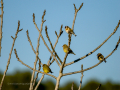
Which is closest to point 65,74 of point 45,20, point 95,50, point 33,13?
point 95,50

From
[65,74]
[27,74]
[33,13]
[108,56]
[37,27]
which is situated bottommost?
[65,74]

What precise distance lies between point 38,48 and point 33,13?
97 cm

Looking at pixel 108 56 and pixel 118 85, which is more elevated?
pixel 118 85

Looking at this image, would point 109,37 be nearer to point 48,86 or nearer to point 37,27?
point 37,27

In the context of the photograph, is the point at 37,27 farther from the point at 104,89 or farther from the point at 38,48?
the point at 104,89

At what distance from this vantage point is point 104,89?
4347 cm

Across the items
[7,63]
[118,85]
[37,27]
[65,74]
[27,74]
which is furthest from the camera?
[118,85]

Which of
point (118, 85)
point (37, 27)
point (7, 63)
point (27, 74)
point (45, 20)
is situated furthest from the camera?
point (118, 85)

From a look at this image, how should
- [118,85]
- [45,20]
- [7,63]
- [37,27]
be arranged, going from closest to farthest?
[7,63], [37,27], [45,20], [118,85]

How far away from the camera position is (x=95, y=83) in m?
43.6

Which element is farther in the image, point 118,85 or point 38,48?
point 118,85

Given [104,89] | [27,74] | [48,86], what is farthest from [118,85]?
[27,74]

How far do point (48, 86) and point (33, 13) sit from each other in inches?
1403

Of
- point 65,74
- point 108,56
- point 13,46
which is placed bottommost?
point 65,74
